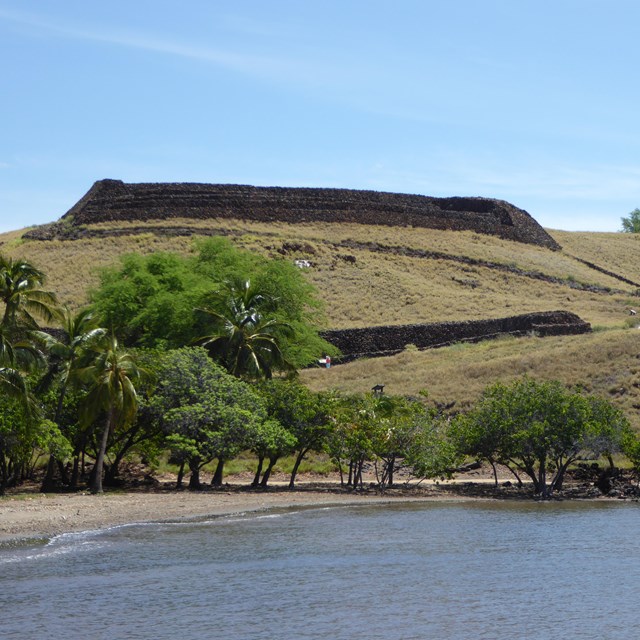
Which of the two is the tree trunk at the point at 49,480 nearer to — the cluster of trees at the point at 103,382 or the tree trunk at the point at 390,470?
the cluster of trees at the point at 103,382

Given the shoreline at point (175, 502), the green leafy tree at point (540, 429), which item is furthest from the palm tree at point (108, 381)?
the green leafy tree at point (540, 429)

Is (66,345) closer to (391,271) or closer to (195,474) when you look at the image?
(195,474)

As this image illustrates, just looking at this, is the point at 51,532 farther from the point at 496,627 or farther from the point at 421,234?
the point at 421,234

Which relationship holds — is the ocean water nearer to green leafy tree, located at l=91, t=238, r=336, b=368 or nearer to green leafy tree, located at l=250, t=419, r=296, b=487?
green leafy tree, located at l=250, t=419, r=296, b=487

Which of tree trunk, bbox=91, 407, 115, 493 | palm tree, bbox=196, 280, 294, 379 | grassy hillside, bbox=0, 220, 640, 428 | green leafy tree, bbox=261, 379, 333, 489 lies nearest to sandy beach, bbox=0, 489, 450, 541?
tree trunk, bbox=91, 407, 115, 493

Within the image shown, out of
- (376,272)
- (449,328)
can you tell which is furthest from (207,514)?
(376,272)

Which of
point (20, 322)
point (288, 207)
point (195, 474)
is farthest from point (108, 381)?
point (288, 207)

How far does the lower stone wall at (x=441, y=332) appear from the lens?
2544 inches

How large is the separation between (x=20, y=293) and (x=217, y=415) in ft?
24.4

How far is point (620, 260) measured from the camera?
349 feet

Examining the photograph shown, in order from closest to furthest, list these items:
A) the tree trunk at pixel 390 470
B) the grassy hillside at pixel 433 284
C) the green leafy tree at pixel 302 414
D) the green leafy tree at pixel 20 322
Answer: the green leafy tree at pixel 20 322 → the green leafy tree at pixel 302 414 → the tree trunk at pixel 390 470 → the grassy hillside at pixel 433 284

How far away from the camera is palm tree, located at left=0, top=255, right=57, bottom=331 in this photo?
31659 mm

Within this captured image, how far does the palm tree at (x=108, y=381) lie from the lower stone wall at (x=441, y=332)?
101 ft

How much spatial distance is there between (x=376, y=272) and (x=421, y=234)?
50.5 ft
